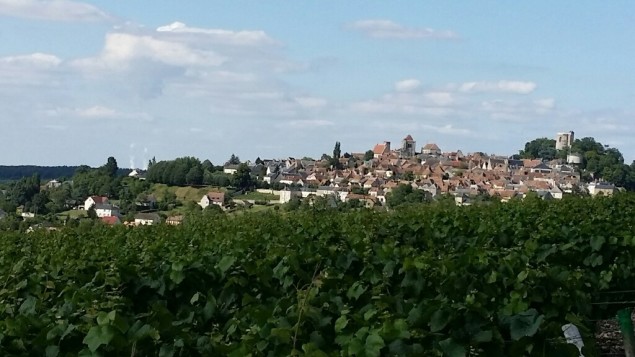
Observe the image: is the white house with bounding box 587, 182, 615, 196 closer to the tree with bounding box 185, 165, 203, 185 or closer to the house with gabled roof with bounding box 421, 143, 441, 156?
the tree with bounding box 185, 165, 203, 185

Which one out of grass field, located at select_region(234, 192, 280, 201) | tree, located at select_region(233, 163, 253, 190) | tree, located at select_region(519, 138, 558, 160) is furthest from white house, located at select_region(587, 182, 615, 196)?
tree, located at select_region(519, 138, 558, 160)

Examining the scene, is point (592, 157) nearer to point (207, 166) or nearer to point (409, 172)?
point (409, 172)

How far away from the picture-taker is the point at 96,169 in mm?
86062

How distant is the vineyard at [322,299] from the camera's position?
3766mm

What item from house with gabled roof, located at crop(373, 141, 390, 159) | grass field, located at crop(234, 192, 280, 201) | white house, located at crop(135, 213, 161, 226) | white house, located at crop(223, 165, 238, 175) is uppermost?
house with gabled roof, located at crop(373, 141, 390, 159)

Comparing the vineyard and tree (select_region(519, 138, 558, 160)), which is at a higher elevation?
tree (select_region(519, 138, 558, 160))

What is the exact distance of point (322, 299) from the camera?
4.61m

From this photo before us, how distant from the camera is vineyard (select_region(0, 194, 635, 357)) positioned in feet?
12.4

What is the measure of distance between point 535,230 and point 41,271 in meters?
6.77

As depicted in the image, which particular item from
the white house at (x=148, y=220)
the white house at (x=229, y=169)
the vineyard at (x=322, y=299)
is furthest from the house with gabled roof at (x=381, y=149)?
the vineyard at (x=322, y=299)

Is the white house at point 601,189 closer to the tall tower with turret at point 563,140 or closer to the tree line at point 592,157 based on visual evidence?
the tree line at point 592,157

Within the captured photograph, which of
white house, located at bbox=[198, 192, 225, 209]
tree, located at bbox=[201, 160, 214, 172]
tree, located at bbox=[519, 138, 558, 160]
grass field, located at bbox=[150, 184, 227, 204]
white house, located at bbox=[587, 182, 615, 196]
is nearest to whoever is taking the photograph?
white house, located at bbox=[587, 182, 615, 196]

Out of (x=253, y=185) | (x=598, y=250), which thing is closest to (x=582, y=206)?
(x=598, y=250)

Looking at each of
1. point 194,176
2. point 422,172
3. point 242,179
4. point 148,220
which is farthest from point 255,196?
point 148,220
